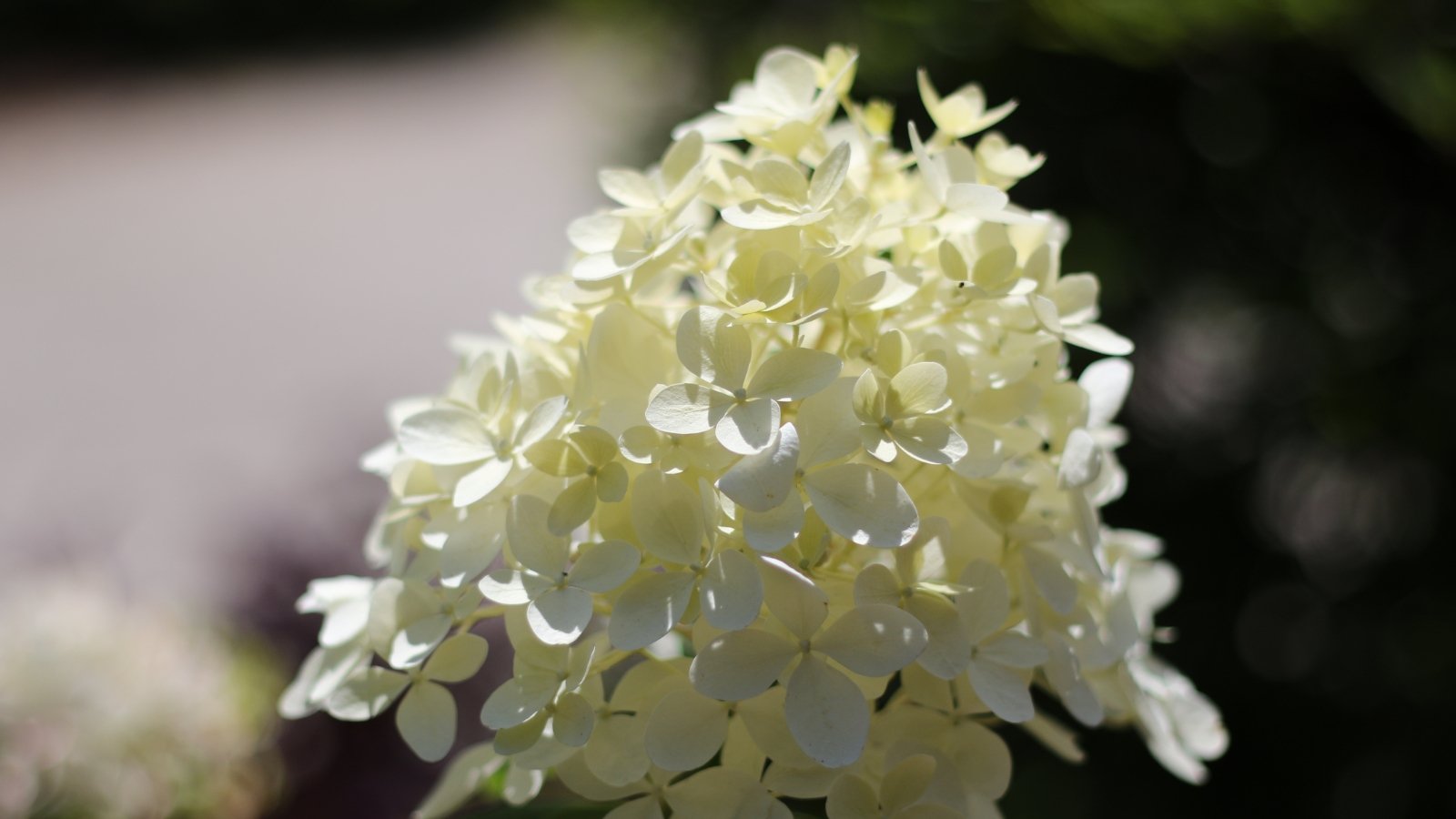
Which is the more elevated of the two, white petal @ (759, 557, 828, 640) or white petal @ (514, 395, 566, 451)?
white petal @ (514, 395, 566, 451)

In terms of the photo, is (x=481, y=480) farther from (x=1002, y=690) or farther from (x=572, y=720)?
(x=1002, y=690)

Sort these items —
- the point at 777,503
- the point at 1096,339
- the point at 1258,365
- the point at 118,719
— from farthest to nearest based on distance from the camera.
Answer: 1. the point at 1258,365
2. the point at 118,719
3. the point at 1096,339
4. the point at 777,503

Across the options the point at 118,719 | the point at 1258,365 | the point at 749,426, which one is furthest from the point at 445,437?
the point at 1258,365

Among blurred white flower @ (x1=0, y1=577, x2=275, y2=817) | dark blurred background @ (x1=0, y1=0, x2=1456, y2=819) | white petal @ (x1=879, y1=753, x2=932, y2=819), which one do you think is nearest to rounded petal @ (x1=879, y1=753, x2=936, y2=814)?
white petal @ (x1=879, y1=753, x2=932, y2=819)

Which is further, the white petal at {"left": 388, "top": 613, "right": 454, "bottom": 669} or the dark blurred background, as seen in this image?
the dark blurred background

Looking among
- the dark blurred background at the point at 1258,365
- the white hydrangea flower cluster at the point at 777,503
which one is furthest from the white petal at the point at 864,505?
the dark blurred background at the point at 1258,365

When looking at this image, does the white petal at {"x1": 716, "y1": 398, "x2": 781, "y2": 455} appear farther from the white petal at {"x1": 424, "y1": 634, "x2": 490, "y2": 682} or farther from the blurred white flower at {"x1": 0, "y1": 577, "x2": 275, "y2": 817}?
the blurred white flower at {"x1": 0, "y1": 577, "x2": 275, "y2": 817}

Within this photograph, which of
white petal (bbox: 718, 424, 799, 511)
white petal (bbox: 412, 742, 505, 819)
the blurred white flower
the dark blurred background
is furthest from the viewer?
the dark blurred background
